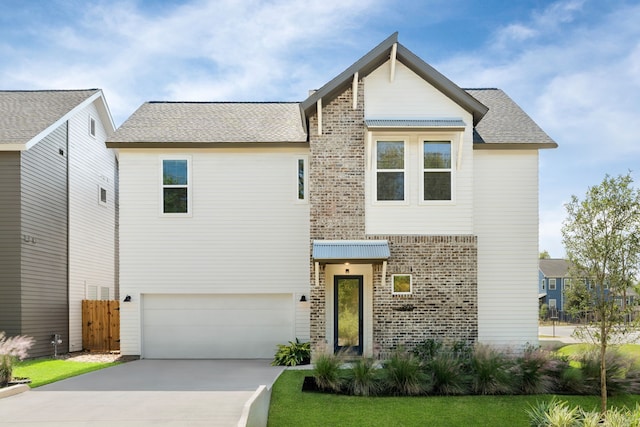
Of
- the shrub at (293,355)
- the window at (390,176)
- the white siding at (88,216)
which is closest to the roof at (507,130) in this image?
the window at (390,176)

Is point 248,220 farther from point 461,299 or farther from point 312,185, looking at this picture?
point 461,299

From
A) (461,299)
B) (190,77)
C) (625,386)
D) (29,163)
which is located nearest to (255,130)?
(190,77)

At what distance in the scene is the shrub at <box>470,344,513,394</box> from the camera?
38.6ft

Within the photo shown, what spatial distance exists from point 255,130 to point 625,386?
1201 cm

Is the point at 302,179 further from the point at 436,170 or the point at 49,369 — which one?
the point at 49,369

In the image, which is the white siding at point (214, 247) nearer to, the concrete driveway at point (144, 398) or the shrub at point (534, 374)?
the concrete driveway at point (144, 398)

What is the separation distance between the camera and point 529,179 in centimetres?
1675

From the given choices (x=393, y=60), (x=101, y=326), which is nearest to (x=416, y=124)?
(x=393, y=60)

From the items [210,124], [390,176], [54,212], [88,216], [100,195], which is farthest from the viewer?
[100,195]

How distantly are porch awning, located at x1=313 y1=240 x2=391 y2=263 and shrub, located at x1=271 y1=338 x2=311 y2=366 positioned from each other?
278 centimetres

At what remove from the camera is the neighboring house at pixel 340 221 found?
1512 centimetres

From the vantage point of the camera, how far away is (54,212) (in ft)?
62.1

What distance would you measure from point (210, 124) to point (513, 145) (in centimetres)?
929

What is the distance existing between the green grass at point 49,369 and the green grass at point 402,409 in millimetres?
5451
